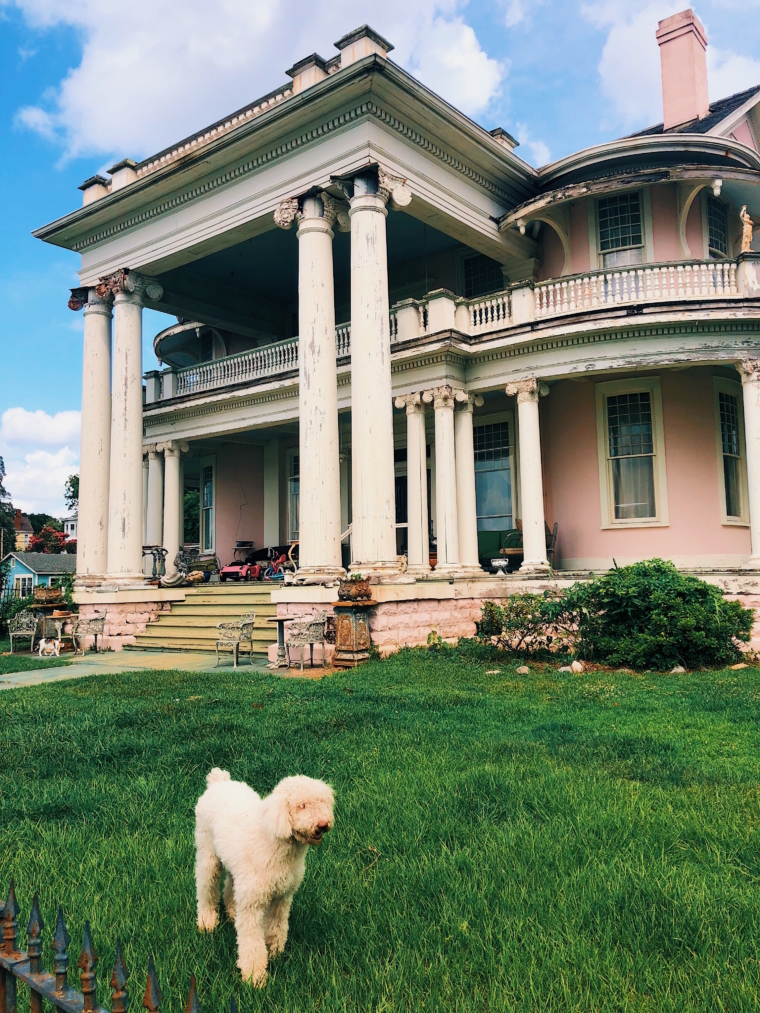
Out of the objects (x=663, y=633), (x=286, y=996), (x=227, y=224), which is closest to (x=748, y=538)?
(x=663, y=633)

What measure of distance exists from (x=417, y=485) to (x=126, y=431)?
21.3ft

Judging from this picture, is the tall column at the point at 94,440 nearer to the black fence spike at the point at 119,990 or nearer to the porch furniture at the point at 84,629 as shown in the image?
the porch furniture at the point at 84,629

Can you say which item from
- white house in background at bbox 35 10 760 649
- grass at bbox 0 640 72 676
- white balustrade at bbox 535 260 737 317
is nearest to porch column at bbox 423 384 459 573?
white house in background at bbox 35 10 760 649

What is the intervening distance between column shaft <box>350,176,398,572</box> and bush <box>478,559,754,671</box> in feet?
Answer: 7.76

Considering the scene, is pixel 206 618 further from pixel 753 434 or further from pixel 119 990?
pixel 119 990

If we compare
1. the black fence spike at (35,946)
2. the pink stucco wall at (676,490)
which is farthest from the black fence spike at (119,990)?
the pink stucco wall at (676,490)

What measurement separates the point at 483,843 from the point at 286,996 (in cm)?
151

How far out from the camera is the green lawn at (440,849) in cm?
278

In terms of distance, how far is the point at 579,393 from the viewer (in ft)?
53.0

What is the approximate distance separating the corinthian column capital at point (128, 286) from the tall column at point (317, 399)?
199 inches

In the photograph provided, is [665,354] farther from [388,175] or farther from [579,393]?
[388,175]

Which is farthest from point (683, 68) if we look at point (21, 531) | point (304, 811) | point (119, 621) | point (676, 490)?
point (21, 531)

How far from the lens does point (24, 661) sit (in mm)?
13727

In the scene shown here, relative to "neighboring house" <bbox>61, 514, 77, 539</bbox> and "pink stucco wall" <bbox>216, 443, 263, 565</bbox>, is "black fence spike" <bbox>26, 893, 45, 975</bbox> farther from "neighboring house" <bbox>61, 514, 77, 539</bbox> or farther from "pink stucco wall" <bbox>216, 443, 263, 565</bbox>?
"neighboring house" <bbox>61, 514, 77, 539</bbox>
